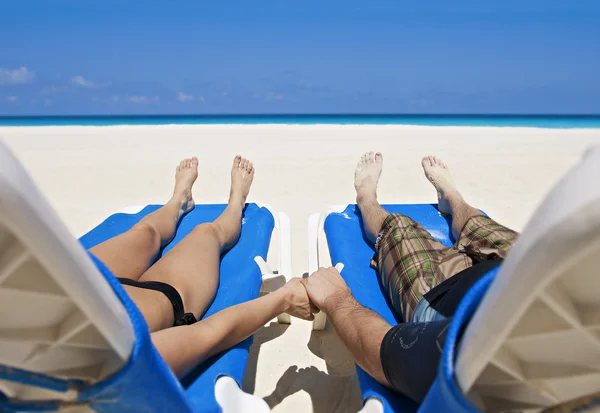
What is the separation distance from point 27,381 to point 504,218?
3.98 meters

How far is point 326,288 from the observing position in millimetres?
Answer: 1997

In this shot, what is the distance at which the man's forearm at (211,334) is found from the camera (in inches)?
53.1

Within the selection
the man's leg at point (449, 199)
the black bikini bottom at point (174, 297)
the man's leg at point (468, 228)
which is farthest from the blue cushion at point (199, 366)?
the man's leg at point (449, 199)

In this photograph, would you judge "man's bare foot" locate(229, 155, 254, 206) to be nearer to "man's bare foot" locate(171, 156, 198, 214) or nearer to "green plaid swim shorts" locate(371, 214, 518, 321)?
"man's bare foot" locate(171, 156, 198, 214)

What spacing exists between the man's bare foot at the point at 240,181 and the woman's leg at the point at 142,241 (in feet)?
0.88

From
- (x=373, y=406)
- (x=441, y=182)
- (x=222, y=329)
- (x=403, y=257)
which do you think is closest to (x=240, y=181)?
(x=441, y=182)

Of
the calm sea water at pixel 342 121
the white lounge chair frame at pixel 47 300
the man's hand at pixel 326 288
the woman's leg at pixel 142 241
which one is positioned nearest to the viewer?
the white lounge chair frame at pixel 47 300

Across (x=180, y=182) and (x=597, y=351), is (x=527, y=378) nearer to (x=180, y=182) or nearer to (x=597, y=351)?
(x=597, y=351)

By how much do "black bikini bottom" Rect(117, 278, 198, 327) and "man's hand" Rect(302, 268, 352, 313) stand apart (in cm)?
52

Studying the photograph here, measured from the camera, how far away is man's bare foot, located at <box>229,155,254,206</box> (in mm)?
2936

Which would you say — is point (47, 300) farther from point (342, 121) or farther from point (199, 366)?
point (342, 121)

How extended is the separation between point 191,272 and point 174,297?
29cm

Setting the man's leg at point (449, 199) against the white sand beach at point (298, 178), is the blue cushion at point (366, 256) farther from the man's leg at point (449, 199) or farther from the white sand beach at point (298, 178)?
the white sand beach at point (298, 178)

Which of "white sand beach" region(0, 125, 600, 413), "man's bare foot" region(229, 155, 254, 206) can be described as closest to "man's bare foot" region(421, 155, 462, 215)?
"white sand beach" region(0, 125, 600, 413)
